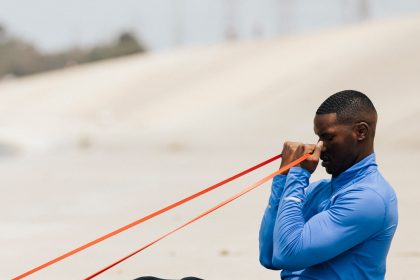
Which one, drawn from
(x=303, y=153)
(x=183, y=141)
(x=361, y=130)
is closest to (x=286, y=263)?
(x=303, y=153)

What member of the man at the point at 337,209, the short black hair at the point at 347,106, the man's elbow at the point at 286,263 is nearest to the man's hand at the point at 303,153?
the man at the point at 337,209

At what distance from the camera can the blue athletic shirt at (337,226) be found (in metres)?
3.59

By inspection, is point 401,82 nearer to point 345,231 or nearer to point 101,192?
point 101,192

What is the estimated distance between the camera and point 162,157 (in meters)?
21.6

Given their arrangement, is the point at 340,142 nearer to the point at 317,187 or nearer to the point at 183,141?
the point at 317,187

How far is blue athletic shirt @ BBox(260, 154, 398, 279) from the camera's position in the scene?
3.59 m

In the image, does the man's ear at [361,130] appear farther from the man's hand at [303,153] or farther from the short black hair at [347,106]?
the man's hand at [303,153]

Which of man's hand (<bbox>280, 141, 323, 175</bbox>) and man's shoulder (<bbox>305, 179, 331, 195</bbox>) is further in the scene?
man's shoulder (<bbox>305, 179, 331, 195</bbox>)

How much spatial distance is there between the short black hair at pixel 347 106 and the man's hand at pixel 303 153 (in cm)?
13

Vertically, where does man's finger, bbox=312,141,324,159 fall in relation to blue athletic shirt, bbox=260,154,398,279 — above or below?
above

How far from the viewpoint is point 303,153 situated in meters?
3.74

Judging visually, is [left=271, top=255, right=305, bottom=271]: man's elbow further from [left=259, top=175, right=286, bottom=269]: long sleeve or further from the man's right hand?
the man's right hand

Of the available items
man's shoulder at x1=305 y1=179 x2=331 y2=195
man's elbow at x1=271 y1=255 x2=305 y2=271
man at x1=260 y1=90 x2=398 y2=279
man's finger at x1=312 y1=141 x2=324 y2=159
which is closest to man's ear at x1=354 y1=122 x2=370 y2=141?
man at x1=260 y1=90 x2=398 y2=279

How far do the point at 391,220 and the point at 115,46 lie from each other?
103282 millimetres
